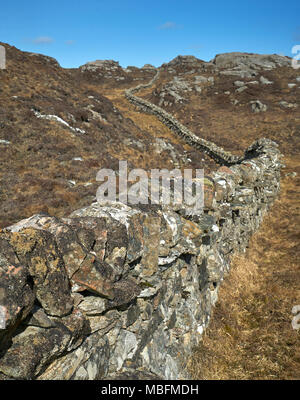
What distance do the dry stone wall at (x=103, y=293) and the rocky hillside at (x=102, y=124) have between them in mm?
6712

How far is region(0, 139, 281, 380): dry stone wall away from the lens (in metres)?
2.28

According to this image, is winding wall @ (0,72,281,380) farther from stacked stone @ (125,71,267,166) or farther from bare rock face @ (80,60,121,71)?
bare rock face @ (80,60,121,71)

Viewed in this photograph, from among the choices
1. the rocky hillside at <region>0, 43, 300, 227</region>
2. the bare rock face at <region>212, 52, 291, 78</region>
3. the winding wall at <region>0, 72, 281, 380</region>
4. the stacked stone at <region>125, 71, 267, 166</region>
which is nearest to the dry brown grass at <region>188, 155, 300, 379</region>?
the winding wall at <region>0, 72, 281, 380</region>

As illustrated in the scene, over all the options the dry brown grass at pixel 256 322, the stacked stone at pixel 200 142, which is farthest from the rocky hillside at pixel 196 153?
the stacked stone at pixel 200 142

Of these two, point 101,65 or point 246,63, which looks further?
point 101,65

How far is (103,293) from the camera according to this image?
2.99 meters

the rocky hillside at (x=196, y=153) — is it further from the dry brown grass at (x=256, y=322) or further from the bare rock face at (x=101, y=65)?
the bare rock face at (x=101, y=65)

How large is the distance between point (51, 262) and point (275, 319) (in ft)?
18.1

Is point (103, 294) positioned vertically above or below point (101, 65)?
Answer: below

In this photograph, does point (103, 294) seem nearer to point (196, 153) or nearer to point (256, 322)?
point (256, 322)

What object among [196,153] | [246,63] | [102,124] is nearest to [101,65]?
[246,63]

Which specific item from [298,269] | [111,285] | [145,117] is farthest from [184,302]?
[145,117]

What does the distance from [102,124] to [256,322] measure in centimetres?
2367

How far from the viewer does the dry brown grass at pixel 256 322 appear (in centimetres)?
462
